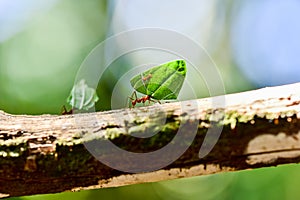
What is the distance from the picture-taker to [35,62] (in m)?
3.73

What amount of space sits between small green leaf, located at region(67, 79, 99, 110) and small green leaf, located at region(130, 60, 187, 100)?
0.38 ft

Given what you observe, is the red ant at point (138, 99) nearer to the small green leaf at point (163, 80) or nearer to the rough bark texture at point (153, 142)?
the small green leaf at point (163, 80)

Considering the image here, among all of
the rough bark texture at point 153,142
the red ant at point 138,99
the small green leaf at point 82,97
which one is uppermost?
the small green leaf at point 82,97

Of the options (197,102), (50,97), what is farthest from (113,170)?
(50,97)

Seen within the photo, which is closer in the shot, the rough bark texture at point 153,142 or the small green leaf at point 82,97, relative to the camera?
the rough bark texture at point 153,142

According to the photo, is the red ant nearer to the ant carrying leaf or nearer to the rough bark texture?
the ant carrying leaf

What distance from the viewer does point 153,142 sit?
68 centimetres

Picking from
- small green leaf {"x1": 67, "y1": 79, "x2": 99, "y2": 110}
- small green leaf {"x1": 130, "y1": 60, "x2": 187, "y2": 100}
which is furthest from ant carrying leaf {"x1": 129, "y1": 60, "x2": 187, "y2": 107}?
small green leaf {"x1": 67, "y1": 79, "x2": 99, "y2": 110}

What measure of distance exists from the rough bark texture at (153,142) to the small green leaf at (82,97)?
0.15 m

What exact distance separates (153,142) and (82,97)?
11.3 inches

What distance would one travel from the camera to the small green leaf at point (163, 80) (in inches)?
31.2

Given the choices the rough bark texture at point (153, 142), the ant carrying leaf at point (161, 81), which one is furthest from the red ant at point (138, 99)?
the rough bark texture at point (153, 142)

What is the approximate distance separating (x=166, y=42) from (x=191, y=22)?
115 inches

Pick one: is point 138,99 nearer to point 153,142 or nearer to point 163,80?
point 163,80
